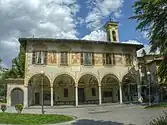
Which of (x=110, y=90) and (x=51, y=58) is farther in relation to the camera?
(x=110, y=90)

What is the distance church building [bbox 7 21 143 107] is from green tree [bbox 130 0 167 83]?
22.9m

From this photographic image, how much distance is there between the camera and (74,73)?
113 ft

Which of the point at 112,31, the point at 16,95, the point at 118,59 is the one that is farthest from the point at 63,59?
the point at 112,31

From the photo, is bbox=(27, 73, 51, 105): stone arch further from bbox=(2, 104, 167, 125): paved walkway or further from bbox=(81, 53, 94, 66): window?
bbox=(2, 104, 167, 125): paved walkway

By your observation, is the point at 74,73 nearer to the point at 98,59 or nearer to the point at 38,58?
the point at 98,59

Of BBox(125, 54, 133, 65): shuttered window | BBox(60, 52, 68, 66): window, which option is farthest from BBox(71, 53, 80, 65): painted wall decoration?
BBox(125, 54, 133, 65): shuttered window

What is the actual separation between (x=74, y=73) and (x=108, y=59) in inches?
210

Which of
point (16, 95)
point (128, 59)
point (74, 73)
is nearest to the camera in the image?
point (16, 95)

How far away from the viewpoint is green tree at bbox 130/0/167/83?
906 centimetres

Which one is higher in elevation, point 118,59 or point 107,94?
point 118,59

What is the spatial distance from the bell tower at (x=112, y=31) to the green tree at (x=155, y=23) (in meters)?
31.8

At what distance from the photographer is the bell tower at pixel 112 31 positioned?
41.8 meters

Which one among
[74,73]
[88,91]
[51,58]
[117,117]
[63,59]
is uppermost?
[51,58]

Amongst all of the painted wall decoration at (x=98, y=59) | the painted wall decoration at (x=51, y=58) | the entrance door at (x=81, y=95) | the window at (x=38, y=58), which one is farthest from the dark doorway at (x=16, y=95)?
the painted wall decoration at (x=98, y=59)
